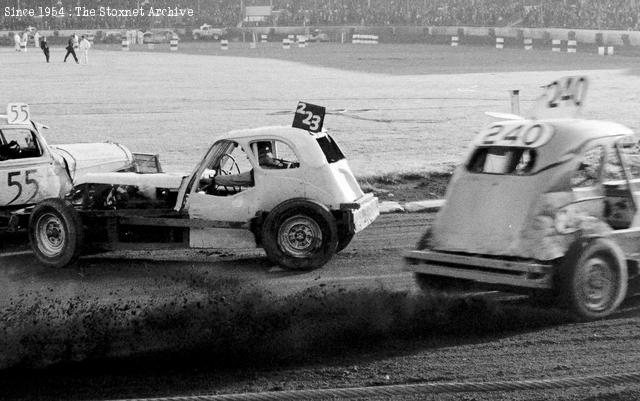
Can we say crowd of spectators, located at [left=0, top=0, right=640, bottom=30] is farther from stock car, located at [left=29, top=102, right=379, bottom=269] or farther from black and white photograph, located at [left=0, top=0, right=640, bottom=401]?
stock car, located at [left=29, top=102, right=379, bottom=269]

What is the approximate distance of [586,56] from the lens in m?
53.1

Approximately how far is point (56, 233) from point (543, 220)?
5.13m

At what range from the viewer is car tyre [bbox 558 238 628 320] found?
8.18m

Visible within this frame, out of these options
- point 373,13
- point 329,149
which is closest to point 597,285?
point 329,149

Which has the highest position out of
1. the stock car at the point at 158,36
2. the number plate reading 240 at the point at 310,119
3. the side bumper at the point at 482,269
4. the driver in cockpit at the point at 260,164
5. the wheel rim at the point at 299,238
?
the number plate reading 240 at the point at 310,119

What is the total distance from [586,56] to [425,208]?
41670 mm

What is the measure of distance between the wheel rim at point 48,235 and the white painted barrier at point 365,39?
215 ft

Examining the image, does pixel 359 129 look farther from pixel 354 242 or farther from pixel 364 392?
pixel 364 392

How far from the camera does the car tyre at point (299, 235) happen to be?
405 inches

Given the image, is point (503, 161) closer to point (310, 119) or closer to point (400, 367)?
→ point (400, 367)

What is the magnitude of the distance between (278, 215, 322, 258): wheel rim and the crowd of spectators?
5841 cm

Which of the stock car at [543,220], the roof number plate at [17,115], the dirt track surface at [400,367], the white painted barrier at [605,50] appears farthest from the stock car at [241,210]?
the white painted barrier at [605,50]

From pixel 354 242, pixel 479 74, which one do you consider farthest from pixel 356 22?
pixel 354 242

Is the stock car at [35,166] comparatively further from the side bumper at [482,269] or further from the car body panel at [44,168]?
the side bumper at [482,269]
